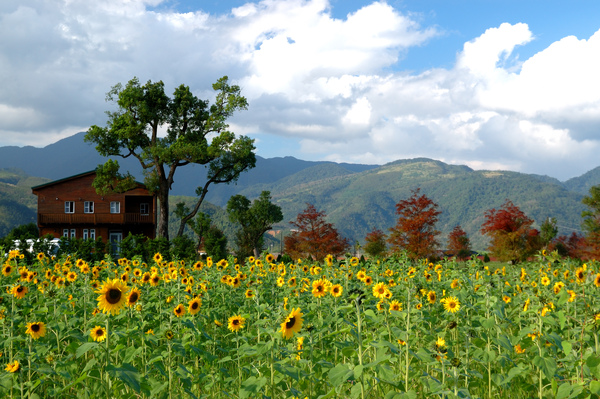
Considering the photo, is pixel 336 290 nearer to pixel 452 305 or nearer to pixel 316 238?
pixel 452 305

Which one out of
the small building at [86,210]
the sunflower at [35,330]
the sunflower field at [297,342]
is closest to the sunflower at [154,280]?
the sunflower field at [297,342]

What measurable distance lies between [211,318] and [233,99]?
28.6 m

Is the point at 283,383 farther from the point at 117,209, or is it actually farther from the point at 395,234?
the point at 117,209

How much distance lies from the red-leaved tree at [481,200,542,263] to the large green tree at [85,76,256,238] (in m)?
16.1

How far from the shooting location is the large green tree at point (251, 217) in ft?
134

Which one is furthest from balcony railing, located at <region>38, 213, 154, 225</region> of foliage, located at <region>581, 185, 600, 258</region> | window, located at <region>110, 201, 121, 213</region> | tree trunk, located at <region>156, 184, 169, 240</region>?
foliage, located at <region>581, 185, 600, 258</region>

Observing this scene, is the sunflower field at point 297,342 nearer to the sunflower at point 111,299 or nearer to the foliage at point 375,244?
the sunflower at point 111,299

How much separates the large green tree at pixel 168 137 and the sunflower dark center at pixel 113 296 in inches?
1078

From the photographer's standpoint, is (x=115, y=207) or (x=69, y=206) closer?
(x=69, y=206)

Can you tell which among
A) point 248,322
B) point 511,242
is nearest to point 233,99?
point 511,242

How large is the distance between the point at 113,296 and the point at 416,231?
2303 centimetres

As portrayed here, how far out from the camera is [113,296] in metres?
3.61

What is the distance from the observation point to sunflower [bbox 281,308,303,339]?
154 inches

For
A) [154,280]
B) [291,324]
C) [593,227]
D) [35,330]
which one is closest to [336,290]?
[291,324]
